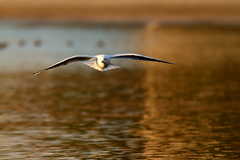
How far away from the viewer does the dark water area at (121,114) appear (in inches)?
890

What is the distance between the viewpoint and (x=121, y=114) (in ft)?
101

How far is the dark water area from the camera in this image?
22609mm

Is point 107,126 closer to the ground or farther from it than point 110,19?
closer to the ground

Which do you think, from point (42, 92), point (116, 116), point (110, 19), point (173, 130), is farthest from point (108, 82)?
point (110, 19)

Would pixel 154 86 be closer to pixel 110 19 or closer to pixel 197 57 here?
pixel 197 57

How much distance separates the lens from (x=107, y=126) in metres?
27.2

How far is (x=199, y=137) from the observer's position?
25.2 m

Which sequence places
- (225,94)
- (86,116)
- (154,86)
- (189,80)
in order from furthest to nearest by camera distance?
1. (189,80)
2. (154,86)
3. (225,94)
4. (86,116)

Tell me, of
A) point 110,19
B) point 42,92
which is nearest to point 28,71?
point 42,92

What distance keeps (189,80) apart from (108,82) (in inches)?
264

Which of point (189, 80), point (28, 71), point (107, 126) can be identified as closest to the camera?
point (107, 126)

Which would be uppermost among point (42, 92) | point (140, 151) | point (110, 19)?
point (110, 19)

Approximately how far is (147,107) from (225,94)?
7.65 metres

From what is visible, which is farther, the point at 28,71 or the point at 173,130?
the point at 28,71
